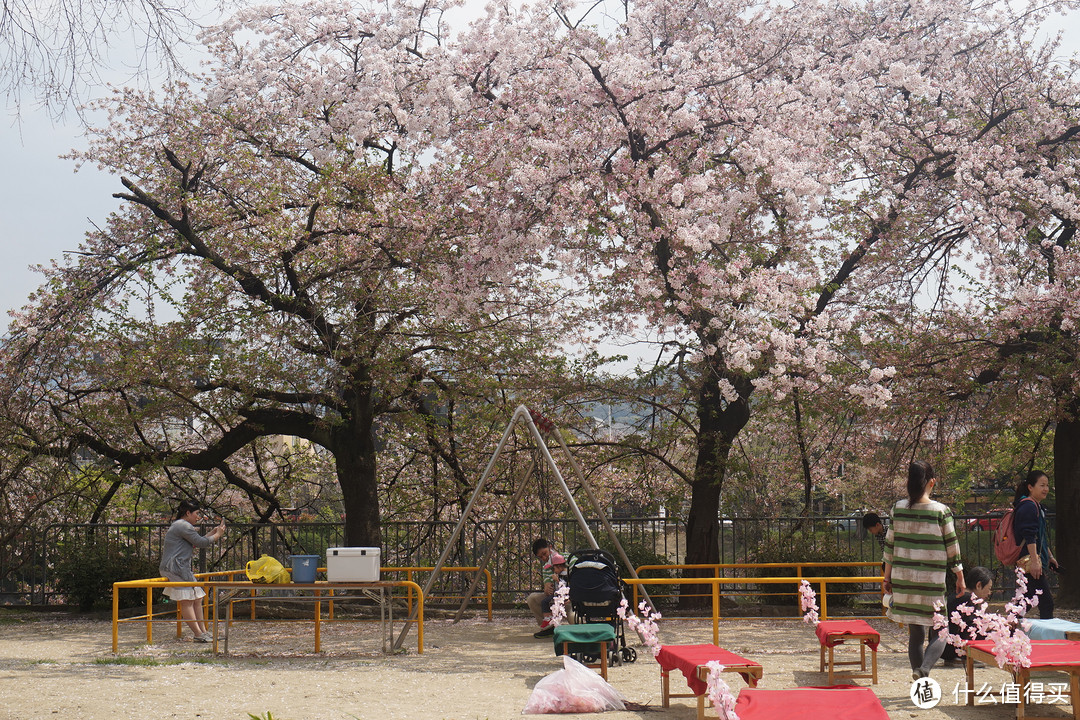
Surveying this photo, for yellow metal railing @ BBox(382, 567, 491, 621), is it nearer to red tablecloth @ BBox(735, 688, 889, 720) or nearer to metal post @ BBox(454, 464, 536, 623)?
metal post @ BBox(454, 464, 536, 623)

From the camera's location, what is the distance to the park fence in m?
13.7

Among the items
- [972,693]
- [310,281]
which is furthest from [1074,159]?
[310,281]

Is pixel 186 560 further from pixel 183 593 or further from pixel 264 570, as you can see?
pixel 264 570

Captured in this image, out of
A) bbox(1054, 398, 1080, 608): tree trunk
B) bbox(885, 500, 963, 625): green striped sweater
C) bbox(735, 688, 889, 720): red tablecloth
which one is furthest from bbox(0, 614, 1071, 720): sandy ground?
bbox(1054, 398, 1080, 608): tree trunk

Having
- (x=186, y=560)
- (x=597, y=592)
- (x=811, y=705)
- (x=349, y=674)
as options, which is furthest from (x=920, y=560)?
(x=186, y=560)

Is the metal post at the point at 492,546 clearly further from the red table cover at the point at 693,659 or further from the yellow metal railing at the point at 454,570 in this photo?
the red table cover at the point at 693,659

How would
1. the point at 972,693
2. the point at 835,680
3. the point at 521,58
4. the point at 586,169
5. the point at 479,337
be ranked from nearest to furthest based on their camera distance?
the point at 972,693, the point at 835,680, the point at 586,169, the point at 521,58, the point at 479,337

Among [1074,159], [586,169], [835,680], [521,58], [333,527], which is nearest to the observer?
[835,680]

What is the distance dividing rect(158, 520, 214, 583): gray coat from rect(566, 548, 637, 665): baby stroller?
13.8 feet

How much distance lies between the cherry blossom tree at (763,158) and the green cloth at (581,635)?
3.79 meters

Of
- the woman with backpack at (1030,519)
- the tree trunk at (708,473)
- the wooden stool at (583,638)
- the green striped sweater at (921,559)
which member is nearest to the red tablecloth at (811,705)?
the green striped sweater at (921,559)

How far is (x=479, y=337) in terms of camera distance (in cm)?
1389

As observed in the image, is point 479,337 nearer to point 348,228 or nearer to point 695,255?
point 348,228

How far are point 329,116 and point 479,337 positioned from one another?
11.9 feet
